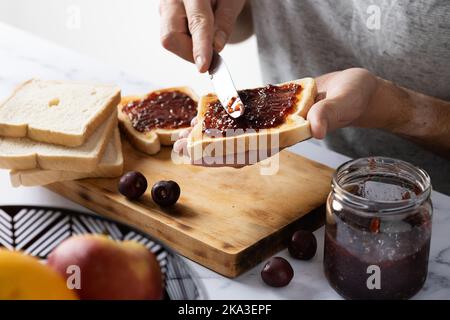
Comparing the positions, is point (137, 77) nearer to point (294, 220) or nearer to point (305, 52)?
point (305, 52)

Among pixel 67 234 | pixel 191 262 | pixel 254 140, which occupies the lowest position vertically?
pixel 191 262

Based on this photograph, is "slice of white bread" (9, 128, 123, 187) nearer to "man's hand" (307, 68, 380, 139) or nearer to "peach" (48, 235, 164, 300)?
"man's hand" (307, 68, 380, 139)

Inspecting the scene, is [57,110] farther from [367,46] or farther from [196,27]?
[367,46]

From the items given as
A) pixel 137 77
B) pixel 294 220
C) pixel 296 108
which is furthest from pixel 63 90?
pixel 294 220

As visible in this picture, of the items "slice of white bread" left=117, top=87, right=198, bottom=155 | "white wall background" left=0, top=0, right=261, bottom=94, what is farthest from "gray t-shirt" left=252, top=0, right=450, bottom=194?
"white wall background" left=0, top=0, right=261, bottom=94

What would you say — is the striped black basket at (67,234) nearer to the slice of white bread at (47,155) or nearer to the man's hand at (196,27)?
the slice of white bread at (47,155)

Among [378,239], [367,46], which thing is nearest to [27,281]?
[378,239]

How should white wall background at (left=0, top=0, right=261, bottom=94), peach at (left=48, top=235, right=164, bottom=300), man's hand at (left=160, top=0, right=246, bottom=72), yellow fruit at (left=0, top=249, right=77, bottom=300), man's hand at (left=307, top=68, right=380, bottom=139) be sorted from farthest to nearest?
white wall background at (left=0, top=0, right=261, bottom=94) → man's hand at (left=160, top=0, right=246, bottom=72) → man's hand at (left=307, top=68, right=380, bottom=139) → peach at (left=48, top=235, right=164, bottom=300) → yellow fruit at (left=0, top=249, right=77, bottom=300)
